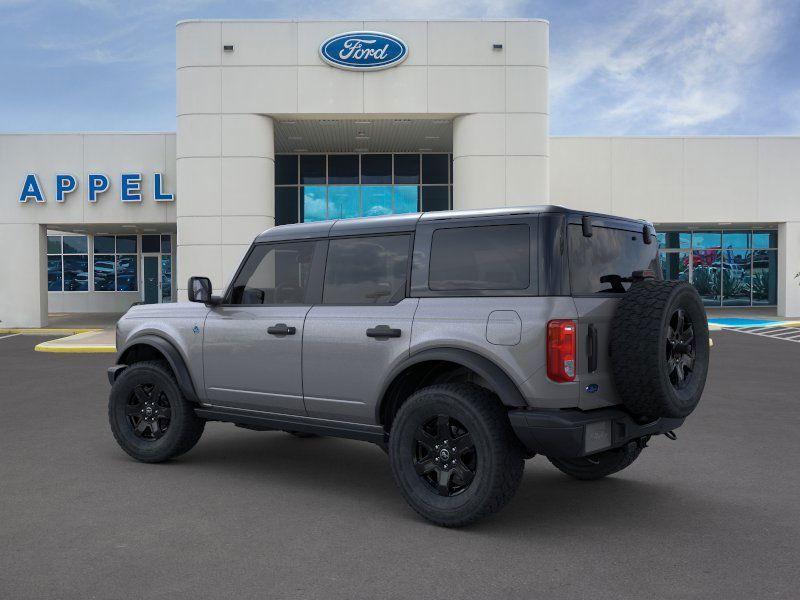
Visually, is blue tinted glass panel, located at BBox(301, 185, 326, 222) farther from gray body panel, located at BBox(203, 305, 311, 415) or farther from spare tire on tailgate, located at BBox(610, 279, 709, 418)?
spare tire on tailgate, located at BBox(610, 279, 709, 418)

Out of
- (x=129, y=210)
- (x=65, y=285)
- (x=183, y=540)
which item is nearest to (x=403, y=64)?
(x=129, y=210)

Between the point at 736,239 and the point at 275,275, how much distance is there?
30.8m

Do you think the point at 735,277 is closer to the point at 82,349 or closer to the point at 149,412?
the point at 82,349

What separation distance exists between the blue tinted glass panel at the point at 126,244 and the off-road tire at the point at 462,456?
2956 cm

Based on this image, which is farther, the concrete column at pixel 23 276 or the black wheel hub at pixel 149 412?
the concrete column at pixel 23 276

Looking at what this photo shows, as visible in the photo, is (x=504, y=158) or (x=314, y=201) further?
(x=314, y=201)

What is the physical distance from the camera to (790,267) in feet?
85.9

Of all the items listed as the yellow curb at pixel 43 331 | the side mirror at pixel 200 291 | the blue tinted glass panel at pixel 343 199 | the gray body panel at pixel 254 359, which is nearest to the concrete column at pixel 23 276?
the yellow curb at pixel 43 331

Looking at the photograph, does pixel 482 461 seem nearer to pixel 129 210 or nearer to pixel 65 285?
pixel 129 210

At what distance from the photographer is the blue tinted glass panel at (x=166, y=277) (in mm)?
31703

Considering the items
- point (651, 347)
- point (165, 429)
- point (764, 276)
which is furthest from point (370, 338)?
point (764, 276)

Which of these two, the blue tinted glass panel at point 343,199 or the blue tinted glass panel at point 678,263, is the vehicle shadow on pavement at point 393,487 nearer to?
the blue tinted glass panel at point 343,199

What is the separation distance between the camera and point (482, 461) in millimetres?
4422

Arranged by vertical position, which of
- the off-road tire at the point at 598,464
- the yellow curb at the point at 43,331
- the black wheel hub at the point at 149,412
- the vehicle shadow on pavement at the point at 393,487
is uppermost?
the black wheel hub at the point at 149,412
